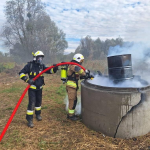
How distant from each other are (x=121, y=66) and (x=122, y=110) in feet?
3.85

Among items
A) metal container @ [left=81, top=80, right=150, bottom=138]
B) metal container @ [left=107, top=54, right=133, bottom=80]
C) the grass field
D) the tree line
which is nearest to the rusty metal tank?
metal container @ [left=81, top=80, right=150, bottom=138]

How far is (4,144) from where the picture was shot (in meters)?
3.26

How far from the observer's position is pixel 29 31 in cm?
2411

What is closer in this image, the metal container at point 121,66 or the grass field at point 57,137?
the grass field at point 57,137

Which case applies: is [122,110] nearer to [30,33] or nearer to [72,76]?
[72,76]

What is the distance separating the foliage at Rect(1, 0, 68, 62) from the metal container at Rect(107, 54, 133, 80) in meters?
19.3

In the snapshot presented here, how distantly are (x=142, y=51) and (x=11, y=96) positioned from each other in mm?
6038

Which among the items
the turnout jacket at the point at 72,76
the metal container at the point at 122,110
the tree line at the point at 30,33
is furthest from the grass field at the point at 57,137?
the tree line at the point at 30,33

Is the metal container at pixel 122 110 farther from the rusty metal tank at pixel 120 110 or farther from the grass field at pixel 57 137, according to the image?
the grass field at pixel 57 137

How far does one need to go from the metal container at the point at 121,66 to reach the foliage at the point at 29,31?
19333 millimetres

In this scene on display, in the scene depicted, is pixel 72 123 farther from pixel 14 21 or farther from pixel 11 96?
pixel 14 21

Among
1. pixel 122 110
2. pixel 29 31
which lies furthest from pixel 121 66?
pixel 29 31

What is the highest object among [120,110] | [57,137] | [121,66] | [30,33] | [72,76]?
[30,33]

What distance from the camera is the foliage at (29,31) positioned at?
23.5 m
